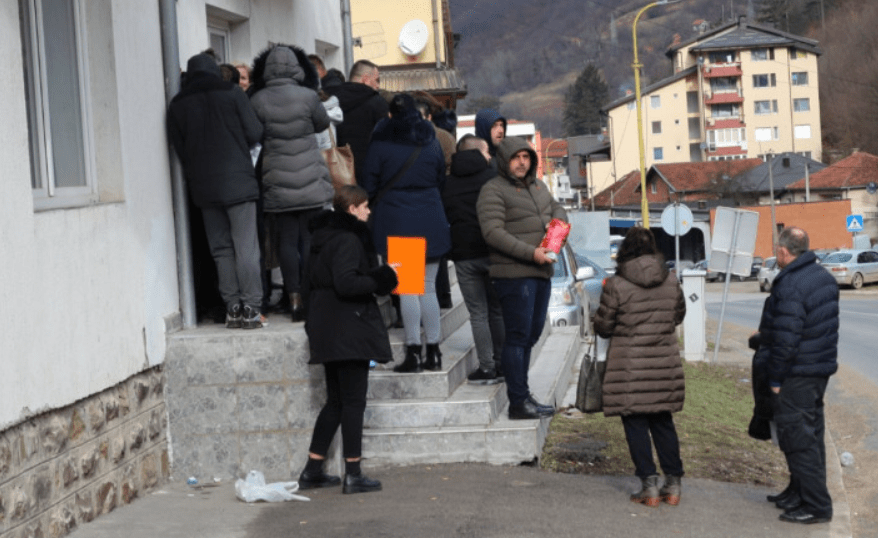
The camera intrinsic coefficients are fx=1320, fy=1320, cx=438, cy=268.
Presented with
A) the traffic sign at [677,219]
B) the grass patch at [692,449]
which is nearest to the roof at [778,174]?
the traffic sign at [677,219]

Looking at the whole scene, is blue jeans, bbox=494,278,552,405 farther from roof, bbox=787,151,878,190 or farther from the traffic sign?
roof, bbox=787,151,878,190

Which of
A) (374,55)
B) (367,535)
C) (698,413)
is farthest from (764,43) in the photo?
(367,535)

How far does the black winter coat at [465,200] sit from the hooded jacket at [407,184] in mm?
161

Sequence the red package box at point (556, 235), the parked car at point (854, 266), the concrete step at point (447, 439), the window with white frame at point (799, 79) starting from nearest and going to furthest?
the red package box at point (556, 235), the concrete step at point (447, 439), the parked car at point (854, 266), the window with white frame at point (799, 79)

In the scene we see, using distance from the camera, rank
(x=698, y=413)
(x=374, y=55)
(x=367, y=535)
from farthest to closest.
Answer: (x=374, y=55), (x=698, y=413), (x=367, y=535)

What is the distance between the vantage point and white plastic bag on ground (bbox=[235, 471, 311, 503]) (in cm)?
820

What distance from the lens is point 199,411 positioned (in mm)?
8758

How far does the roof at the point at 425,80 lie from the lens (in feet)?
90.9

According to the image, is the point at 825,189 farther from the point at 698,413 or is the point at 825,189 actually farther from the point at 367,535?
the point at 367,535

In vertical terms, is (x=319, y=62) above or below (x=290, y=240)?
above

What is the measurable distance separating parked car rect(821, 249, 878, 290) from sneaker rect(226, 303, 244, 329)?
51.1 m

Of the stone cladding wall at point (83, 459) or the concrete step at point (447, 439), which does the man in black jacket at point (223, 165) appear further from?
the concrete step at point (447, 439)

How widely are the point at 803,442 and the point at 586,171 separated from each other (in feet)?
377

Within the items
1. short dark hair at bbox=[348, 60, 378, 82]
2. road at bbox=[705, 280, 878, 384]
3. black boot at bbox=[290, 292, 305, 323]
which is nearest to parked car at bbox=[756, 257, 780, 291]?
road at bbox=[705, 280, 878, 384]
